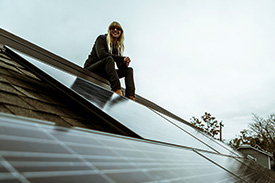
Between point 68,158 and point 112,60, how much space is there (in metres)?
3.45

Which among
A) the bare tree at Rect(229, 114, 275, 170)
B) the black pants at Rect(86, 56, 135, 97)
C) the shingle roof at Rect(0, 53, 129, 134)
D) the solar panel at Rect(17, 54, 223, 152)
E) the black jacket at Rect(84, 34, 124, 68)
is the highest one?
the bare tree at Rect(229, 114, 275, 170)

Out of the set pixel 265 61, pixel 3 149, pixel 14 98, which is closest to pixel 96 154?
pixel 3 149

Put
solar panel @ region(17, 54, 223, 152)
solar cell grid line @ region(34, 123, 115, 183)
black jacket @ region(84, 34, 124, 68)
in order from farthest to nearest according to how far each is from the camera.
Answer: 1. black jacket @ region(84, 34, 124, 68)
2. solar panel @ region(17, 54, 223, 152)
3. solar cell grid line @ region(34, 123, 115, 183)

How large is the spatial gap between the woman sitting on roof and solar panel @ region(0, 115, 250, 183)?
2.93 meters

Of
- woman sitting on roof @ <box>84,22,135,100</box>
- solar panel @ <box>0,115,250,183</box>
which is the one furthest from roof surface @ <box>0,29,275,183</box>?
woman sitting on roof @ <box>84,22,135,100</box>

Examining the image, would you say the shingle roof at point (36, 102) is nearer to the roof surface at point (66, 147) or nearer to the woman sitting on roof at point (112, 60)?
the roof surface at point (66, 147)

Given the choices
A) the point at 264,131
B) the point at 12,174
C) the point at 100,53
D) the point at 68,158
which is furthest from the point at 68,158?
the point at 264,131

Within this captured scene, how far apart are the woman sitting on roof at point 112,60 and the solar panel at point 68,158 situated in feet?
9.62

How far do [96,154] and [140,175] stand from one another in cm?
19

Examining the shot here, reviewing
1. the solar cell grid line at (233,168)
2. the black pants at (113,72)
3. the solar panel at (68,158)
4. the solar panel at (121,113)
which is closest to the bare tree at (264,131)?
the black pants at (113,72)

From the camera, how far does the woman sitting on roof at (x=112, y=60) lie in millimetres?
4076

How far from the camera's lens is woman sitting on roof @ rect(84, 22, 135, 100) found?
4.08 metres

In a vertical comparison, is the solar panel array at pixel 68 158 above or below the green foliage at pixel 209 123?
below

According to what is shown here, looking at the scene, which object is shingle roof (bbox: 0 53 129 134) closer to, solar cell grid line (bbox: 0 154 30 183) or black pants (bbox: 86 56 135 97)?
solar cell grid line (bbox: 0 154 30 183)
